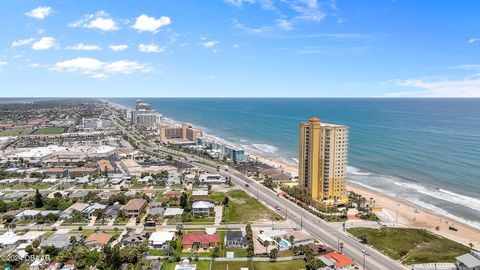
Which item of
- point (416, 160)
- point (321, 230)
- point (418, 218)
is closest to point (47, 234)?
point (321, 230)

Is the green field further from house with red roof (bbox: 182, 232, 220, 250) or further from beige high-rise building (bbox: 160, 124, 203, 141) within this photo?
house with red roof (bbox: 182, 232, 220, 250)

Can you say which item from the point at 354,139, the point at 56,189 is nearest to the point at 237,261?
the point at 56,189

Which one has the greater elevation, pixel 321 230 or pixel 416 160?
pixel 416 160

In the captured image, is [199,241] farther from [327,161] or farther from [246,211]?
[327,161]

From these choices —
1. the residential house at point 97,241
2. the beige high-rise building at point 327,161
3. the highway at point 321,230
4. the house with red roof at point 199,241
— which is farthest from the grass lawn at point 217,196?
the residential house at point 97,241

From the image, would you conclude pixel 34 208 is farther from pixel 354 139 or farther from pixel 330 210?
pixel 354 139

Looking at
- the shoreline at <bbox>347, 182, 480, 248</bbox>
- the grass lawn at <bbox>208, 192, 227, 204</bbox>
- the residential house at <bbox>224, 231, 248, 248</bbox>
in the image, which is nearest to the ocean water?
the shoreline at <bbox>347, 182, 480, 248</bbox>
